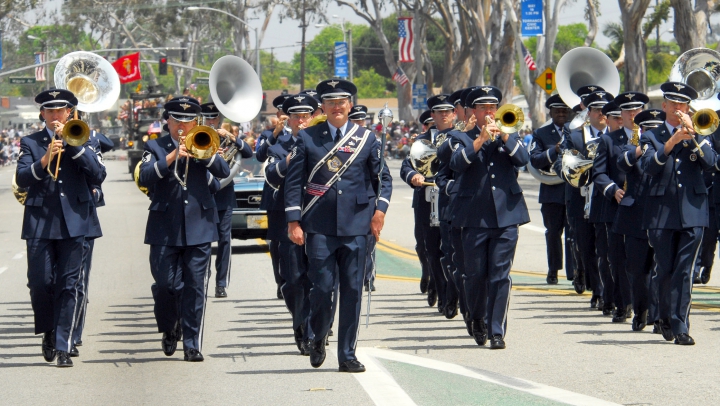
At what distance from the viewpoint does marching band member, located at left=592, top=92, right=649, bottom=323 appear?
10.9 metres

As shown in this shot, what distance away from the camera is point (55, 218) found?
9602 millimetres

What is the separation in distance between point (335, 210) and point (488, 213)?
5.37 feet

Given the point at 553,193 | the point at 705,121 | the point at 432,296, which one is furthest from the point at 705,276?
the point at 705,121

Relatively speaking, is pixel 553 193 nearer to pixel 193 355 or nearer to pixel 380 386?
pixel 193 355

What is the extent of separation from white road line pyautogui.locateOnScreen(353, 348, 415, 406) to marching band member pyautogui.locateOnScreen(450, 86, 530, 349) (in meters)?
1.10

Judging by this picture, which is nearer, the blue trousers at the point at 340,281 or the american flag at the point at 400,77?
the blue trousers at the point at 340,281

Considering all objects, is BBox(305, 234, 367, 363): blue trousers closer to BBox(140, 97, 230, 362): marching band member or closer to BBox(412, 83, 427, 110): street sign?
BBox(140, 97, 230, 362): marching band member

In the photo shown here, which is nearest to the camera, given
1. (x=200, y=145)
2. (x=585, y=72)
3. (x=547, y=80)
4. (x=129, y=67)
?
(x=200, y=145)

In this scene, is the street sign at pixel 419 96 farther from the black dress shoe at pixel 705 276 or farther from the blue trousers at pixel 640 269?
the blue trousers at pixel 640 269

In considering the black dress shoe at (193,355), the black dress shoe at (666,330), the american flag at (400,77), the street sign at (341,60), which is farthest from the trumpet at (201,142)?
the street sign at (341,60)

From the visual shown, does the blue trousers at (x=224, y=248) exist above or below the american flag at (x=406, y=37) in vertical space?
below

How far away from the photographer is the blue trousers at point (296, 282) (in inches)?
397

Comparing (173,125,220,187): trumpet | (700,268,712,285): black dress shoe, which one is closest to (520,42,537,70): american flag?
(700,268,712,285): black dress shoe

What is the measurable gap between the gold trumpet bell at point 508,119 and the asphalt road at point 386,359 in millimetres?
1661
